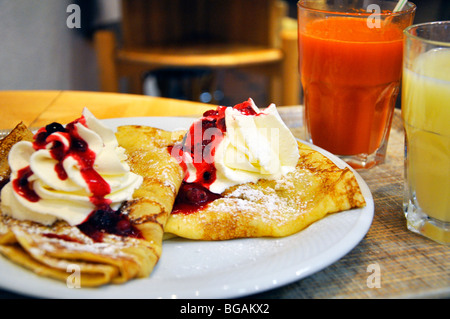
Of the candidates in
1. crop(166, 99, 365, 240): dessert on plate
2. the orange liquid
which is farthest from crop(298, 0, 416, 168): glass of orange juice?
crop(166, 99, 365, 240): dessert on plate

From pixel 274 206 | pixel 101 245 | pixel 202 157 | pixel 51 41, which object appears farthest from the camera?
pixel 51 41

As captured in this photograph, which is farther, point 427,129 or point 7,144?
point 7,144

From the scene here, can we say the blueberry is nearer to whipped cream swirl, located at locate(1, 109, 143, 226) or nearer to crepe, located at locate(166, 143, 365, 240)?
whipped cream swirl, located at locate(1, 109, 143, 226)

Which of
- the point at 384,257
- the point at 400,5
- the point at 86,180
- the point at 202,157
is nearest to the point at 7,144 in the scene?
the point at 86,180

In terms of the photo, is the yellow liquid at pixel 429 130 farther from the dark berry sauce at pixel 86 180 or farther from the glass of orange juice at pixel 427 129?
the dark berry sauce at pixel 86 180

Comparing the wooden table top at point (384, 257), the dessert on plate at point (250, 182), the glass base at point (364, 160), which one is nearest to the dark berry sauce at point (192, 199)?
the dessert on plate at point (250, 182)

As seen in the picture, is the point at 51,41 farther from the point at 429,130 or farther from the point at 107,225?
the point at 429,130

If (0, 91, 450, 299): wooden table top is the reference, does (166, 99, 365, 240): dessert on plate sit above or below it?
above

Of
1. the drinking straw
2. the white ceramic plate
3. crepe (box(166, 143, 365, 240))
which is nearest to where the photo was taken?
the white ceramic plate
